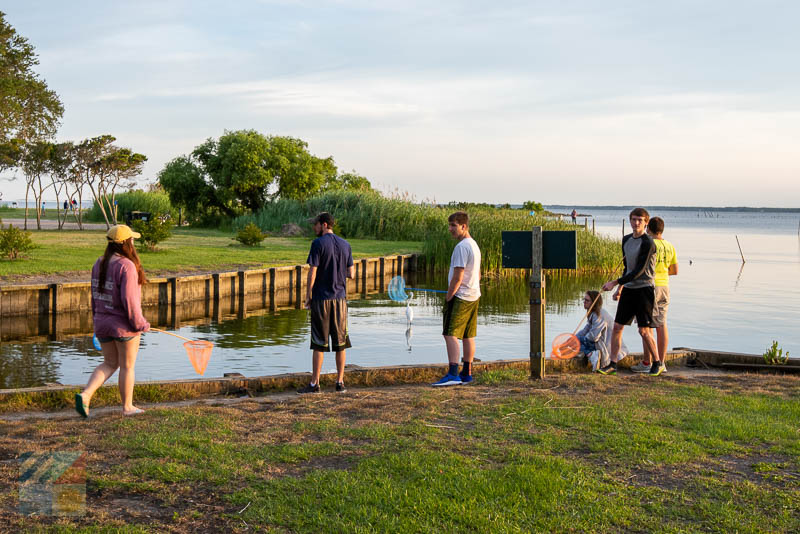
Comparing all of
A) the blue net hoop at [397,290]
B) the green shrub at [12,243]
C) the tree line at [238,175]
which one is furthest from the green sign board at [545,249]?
the tree line at [238,175]

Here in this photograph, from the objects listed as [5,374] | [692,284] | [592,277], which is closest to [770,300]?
[692,284]

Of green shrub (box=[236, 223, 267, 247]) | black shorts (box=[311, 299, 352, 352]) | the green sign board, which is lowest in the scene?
black shorts (box=[311, 299, 352, 352])

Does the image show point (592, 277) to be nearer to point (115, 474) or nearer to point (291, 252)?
point (291, 252)

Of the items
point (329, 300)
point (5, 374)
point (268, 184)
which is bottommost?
point (5, 374)

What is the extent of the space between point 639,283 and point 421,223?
3129 cm

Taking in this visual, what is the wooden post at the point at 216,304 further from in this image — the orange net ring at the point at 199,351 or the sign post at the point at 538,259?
the sign post at the point at 538,259

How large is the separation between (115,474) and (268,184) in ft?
155

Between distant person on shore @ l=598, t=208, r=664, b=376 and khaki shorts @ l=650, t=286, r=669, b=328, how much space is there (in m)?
0.08

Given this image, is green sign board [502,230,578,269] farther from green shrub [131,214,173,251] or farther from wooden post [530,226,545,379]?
green shrub [131,214,173,251]

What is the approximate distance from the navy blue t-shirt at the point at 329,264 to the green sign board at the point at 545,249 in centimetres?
180

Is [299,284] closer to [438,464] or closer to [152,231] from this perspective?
[152,231]

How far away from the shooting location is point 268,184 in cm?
5103

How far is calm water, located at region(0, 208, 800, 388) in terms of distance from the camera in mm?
12172

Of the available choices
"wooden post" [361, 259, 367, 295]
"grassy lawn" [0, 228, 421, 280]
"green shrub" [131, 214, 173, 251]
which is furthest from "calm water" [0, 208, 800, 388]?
"green shrub" [131, 214, 173, 251]
